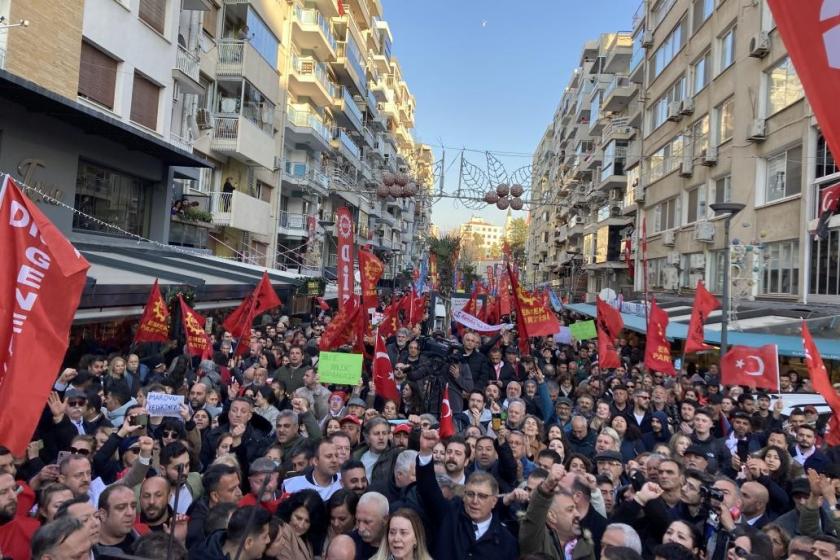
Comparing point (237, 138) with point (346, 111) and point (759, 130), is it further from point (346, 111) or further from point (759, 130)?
point (346, 111)

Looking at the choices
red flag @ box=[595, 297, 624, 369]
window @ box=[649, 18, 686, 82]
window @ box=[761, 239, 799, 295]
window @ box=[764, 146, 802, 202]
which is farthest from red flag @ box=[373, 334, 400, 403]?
window @ box=[649, 18, 686, 82]

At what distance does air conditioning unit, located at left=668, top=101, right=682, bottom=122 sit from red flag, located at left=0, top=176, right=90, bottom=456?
26.9m

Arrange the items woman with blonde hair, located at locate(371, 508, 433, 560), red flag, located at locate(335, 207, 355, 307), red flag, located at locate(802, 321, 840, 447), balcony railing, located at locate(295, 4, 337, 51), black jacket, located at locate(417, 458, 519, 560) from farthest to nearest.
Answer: balcony railing, located at locate(295, 4, 337, 51) < red flag, located at locate(335, 207, 355, 307) < red flag, located at locate(802, 321, 840, 447) < black jacket, located at locate(417, 458, 519, 560) < woman with blonde hair, located at locate(371, 508, 433, 560)

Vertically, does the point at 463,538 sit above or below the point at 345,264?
below

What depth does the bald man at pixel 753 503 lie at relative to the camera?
5.02 metres

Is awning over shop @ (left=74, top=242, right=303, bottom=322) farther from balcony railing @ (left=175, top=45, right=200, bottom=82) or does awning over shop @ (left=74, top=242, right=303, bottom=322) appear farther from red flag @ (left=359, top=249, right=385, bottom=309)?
balcony railing @ (left=175, top=45, right=200, bottom=82)

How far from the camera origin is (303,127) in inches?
1288

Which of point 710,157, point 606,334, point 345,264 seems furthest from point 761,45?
point 345,264

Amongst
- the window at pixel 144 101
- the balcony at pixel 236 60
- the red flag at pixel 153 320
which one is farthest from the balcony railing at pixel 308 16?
the red flag at pixel 153 320

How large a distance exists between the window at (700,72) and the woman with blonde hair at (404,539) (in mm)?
25204

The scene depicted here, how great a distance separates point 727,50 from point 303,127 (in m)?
19.3

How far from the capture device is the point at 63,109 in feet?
44.0

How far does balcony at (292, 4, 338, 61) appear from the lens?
107 ft

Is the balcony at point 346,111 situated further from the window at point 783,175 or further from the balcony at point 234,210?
the window at point 783,175
